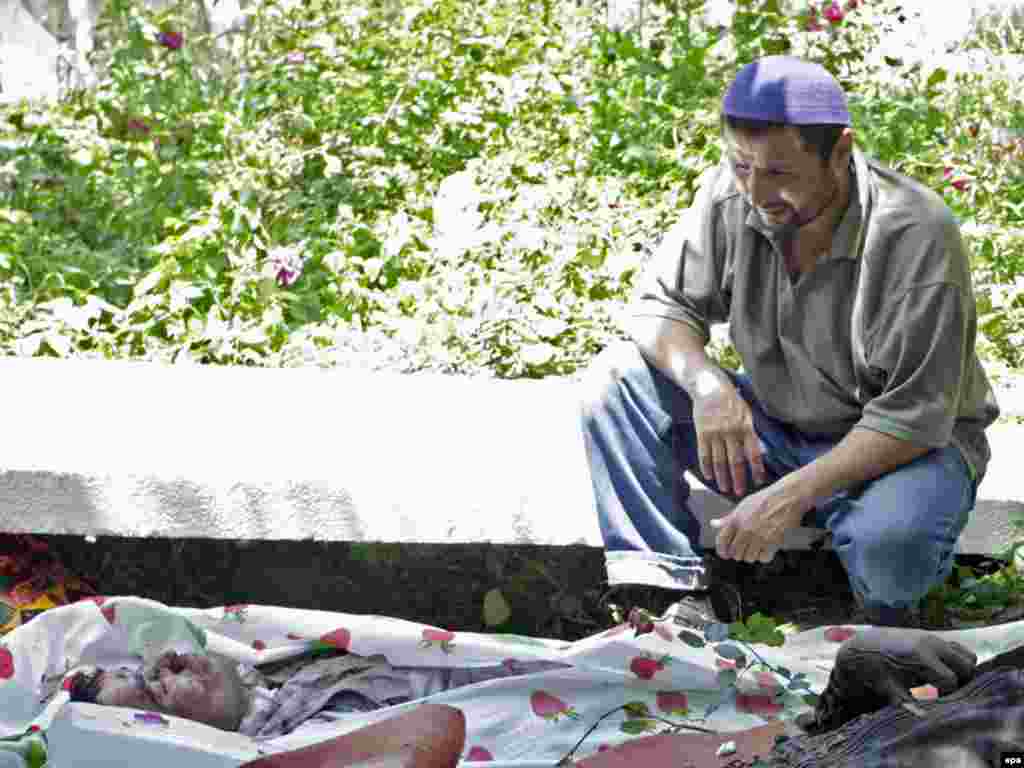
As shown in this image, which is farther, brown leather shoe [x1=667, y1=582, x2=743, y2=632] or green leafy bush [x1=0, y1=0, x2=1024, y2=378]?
green leafy bush [x1=0, y1=0, x2=1024, y2=378]

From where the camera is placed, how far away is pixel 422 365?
517cm

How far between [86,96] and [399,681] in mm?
3839

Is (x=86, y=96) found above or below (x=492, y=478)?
above

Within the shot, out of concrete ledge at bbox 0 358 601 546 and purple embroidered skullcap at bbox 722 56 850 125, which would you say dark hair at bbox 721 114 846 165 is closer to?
purple embroidered skullcap at bbox 722 56 850 125

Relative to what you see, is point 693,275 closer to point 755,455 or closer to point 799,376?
point 799,376

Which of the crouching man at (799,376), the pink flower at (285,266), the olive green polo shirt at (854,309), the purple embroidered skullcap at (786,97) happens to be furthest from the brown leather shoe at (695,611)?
the pink flower at (285,266)

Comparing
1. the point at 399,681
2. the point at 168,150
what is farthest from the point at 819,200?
the point at 168,150

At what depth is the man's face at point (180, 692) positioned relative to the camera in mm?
3340

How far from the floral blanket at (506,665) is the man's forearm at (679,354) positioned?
533 mm

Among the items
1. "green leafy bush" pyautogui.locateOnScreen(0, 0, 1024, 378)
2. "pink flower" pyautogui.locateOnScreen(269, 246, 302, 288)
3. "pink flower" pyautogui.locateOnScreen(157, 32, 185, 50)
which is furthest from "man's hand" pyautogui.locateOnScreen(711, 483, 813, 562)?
"pink flower" pyautogui.locateOnScreen(157, 32, 185, 50)

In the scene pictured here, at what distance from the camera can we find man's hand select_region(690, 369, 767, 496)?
376 centimetres

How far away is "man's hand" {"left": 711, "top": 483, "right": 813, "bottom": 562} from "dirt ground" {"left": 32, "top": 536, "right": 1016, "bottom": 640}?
0.61 meters

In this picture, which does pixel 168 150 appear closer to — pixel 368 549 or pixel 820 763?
pixel 368 549

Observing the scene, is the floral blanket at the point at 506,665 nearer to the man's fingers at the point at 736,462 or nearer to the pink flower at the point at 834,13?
the man's fingers at the point at 736,462
